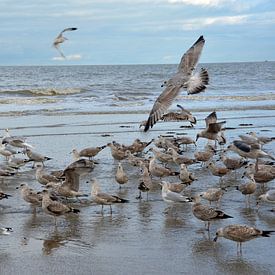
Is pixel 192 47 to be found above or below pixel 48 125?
above

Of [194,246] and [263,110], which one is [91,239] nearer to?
[194,246]

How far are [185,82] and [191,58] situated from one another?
1.62ft

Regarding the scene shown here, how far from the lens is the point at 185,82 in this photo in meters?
8.62

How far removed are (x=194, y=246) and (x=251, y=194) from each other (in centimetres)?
319

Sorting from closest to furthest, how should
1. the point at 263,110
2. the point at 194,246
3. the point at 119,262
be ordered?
1. the point at 119,262
2. the point at 194,246
3. the point at 263,110

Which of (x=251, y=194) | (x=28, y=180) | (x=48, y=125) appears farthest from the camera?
(x=48, y=125)

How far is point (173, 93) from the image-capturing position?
855 centimetres

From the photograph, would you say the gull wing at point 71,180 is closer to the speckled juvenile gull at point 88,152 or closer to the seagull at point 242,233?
the seagull at point 242,233

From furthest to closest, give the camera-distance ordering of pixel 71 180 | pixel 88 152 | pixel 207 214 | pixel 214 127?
pixel 214 127 → pixel 88 152 → pixel 71 180 → pixel 207 214

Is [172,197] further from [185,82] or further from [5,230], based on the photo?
[5,230]

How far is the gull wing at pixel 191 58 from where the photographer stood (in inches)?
348

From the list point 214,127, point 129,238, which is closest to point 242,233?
point 129,238

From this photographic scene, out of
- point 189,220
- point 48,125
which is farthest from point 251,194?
point 48,125

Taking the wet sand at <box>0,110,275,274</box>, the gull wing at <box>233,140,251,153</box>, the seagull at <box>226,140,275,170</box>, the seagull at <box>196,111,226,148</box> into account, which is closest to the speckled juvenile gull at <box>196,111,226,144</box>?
the seagull at <box>196,111,226,148</box>
